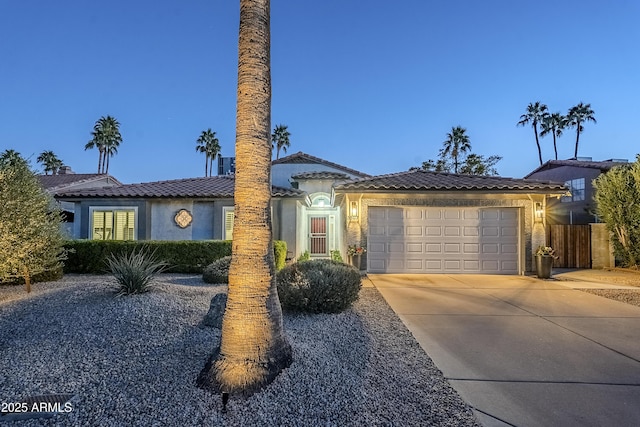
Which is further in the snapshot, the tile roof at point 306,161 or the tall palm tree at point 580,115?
the tall palm tree at point 580,115

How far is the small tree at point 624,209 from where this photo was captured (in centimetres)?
1201

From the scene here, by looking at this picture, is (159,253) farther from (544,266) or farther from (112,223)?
(544,266)

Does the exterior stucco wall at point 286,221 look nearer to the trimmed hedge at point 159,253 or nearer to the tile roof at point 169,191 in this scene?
the tile roof at point 169,191

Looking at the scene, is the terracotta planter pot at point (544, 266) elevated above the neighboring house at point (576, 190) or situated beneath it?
situated beneath

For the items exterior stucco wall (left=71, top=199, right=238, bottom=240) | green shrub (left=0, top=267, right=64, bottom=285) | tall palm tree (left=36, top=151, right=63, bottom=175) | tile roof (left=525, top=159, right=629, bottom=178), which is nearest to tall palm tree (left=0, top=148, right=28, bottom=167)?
green shrub (left=0, top=267, right=64, bottom=285)

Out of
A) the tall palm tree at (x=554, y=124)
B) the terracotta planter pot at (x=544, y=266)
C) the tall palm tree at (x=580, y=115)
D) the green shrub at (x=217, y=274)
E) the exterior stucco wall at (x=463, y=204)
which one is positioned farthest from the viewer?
the tall palm tree at (x=554, y=124)

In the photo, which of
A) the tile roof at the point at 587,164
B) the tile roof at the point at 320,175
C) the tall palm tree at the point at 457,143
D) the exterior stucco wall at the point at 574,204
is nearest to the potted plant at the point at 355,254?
the tile roof at the point at 320,175

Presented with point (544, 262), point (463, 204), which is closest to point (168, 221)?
point (463, 204)

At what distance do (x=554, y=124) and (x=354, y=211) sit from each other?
125ft

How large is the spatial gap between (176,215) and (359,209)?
315 inches

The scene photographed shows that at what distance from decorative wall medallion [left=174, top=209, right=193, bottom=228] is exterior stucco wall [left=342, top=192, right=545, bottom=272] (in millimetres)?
7113

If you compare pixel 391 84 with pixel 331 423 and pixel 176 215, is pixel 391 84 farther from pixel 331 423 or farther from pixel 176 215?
pixel 331 423

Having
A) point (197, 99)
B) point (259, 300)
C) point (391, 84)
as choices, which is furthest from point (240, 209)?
point (197, 99)

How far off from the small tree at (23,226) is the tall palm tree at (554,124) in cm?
4534
